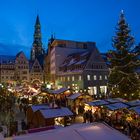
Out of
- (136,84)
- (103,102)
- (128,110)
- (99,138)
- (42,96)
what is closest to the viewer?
(99,138)

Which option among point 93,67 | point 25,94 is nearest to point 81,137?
point 25,94

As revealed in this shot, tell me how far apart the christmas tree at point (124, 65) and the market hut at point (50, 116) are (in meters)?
12.4

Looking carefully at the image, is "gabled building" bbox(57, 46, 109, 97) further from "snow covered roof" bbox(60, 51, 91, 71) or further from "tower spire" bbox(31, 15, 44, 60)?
"tower spire" bbox(31, 15, 44, 60)

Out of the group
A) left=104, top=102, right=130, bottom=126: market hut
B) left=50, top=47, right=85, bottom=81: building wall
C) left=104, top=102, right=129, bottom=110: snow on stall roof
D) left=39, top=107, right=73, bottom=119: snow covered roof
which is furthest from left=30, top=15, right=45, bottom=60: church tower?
left=39, top=107, right=73, bottom=119: snow covered roof

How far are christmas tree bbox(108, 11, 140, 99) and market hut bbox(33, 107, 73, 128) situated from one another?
1235cm

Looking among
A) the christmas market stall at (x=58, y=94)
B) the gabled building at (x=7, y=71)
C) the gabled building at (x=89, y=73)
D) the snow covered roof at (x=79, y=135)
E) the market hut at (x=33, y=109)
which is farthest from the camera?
the gabled building at (x=7, y=71)

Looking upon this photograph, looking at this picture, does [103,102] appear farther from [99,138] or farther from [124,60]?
[99,138]

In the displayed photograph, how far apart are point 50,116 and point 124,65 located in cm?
1491

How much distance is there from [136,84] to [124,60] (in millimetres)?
3420

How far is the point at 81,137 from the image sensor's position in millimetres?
8914

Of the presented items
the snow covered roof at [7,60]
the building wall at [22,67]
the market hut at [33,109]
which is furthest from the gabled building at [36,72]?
the market hut at [33,109]

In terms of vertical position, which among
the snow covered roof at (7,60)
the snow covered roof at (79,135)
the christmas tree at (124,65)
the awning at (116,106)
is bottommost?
the snow covered roof at (79,135)

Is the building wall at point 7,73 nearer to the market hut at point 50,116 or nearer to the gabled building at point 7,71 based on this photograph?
the gabled building at point 7,71

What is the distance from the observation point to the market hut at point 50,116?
19.4 metres
